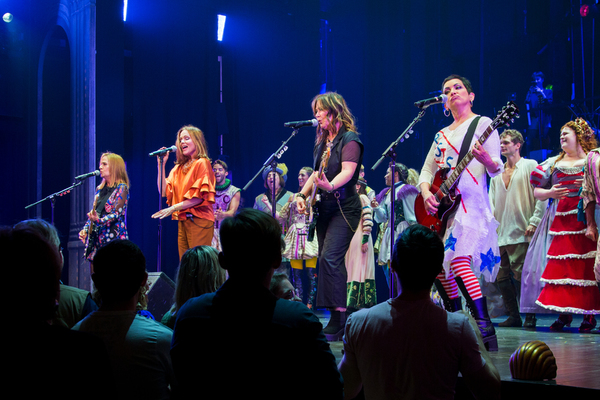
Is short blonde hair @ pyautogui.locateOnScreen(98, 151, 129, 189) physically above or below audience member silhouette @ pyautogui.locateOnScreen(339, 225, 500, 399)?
above

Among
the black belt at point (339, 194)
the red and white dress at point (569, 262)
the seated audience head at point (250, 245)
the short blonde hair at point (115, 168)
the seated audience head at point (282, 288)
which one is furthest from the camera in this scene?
the short blonde hair at point (115, 168)

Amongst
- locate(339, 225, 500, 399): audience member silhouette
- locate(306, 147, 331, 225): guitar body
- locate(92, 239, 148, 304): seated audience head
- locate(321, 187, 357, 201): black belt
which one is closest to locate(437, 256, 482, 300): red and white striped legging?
locate(321, 187, 357, 201): black belt

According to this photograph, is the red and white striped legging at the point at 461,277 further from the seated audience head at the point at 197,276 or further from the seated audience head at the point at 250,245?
the seated audience head at the point at 250,245

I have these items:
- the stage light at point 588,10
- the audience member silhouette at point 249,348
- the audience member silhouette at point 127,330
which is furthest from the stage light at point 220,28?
the audience member silhouette at point 249,348

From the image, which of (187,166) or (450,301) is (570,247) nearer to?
(450,301)

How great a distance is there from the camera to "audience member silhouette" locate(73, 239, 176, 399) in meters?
1.73

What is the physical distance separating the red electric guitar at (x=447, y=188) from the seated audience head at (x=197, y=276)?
174cm

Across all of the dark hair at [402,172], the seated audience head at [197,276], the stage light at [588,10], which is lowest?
the seated audience head at [197,276]

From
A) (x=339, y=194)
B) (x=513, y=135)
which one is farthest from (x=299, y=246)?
(x=339, y=194)

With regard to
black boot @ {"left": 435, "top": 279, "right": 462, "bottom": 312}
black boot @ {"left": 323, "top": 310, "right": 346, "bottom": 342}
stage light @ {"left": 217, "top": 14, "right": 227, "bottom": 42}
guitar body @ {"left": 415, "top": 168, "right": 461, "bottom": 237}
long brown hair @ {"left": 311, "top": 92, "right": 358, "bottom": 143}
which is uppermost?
stage light @ {"left": 217, "top": 14, "right": 227, "bottom": 42}

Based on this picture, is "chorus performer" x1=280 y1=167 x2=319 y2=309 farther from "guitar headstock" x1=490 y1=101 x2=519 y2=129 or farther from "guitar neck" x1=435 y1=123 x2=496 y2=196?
"guitar headstock" x1=490 y1=101 x2=519 y2=129

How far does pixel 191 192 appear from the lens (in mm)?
5016

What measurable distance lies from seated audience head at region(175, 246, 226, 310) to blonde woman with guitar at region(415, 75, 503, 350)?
171 centimetres

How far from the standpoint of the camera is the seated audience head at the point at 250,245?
127cm
